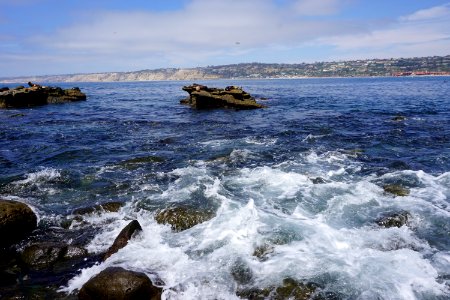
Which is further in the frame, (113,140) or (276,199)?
(113,140)

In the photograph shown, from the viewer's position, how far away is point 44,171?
53.2ft

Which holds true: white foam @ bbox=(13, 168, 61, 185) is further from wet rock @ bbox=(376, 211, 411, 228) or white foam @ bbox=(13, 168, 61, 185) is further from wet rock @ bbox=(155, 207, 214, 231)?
wet rock @ bbox=(376, 211, 411, 228)

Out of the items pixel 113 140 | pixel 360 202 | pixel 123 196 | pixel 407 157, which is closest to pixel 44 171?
pixel 123 196

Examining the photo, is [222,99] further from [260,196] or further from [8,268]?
[8,268]

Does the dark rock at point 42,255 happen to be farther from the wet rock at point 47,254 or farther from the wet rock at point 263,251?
the wet rock at point 263,251

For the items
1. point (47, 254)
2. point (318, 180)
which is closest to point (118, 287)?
point (47, 254)

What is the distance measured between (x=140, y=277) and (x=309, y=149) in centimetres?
1470

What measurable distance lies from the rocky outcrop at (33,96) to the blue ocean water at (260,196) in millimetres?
21672

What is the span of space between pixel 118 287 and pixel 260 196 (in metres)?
7.39

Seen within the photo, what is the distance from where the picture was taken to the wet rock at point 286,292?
754 centimetres

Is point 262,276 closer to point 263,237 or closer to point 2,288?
point 263,237

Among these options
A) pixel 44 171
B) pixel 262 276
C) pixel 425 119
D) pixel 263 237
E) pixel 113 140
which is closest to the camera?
pixel 262 276

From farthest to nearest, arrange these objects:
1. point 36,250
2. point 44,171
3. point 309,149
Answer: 1. point 309,149
2. point 44,171
3. point 36,250

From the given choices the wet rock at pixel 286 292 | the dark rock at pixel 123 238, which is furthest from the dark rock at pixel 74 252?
the wet rock at pixel 286 292
